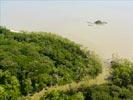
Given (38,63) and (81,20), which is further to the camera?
(81,20)

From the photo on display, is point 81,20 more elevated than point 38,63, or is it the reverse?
point 81,20

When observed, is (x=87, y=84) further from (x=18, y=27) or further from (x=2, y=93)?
(x=18, y=27)

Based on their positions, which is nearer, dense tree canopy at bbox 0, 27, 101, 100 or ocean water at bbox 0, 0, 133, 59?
dense tree canopy at bbox 0, 27, 101, 100

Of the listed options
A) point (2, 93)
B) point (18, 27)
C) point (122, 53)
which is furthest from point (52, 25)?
point (2, 93)

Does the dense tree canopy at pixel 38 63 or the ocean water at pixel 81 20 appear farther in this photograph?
the ocean water at pixel 81 20
